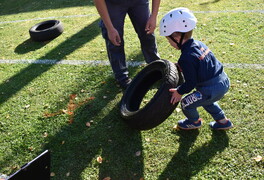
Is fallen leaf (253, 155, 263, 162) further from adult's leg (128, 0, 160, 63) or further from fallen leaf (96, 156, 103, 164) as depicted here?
adult's leg (128, 0, 160, 63)

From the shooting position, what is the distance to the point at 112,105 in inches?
167

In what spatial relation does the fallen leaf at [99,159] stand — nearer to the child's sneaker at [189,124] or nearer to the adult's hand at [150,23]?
the child's sneaker at [189,124]

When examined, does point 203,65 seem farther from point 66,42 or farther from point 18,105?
point 66,42

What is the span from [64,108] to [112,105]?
0.85m

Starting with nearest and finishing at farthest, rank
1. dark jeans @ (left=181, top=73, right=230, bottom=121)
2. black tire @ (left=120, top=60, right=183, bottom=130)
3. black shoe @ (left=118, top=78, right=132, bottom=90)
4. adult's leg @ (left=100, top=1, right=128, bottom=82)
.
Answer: dark jeans @ (left=181, top=73, right=230, bottom=121) < black tire @ (left=120, top=60, right=183, bottom=130) < adult's leg @ (left=100, top=1, right=128, bottom=82) < black shoe @ (left=118, top=78, right=132, bottom=90)

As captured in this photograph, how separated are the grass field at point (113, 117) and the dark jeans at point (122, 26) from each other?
0.48 metres

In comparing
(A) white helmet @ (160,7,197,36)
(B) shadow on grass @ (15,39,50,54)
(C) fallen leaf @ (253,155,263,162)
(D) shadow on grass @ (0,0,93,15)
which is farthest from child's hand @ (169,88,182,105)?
(D) shadow on grass @ (0,0,93,15)

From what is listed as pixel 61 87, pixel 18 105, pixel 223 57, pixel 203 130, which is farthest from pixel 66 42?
pixel 203 130

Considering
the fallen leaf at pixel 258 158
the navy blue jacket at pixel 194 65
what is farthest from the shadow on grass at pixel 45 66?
the fallen leaf at pixel 258 158

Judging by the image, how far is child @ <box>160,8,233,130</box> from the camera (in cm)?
279

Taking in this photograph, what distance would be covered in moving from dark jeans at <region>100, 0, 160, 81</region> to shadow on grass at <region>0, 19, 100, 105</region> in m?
2.06

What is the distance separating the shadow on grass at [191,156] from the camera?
298 cm

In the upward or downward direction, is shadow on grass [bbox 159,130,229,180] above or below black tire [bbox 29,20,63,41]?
below

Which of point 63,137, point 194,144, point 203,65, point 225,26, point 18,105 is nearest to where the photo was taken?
point 203,65
